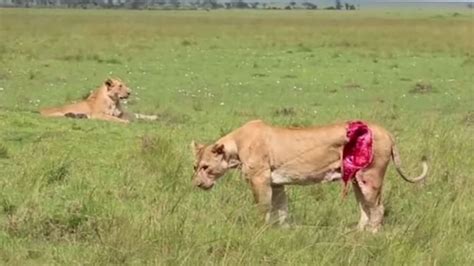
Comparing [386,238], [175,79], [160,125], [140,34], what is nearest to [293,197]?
[386,238]

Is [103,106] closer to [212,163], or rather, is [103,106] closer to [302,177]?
[212,163]

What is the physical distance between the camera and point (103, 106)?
1549 centimetres

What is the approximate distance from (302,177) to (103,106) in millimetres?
8196

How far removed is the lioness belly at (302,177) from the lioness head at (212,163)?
0.35 m

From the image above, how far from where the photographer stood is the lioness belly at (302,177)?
777 cm

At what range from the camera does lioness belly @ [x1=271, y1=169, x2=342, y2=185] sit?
7.77 metres

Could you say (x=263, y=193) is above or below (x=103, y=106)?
above

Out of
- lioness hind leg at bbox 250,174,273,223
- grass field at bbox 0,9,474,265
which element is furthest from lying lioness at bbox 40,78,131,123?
lioness hind leg at bbox 250,174,273,223

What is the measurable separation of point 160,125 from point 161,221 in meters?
7.58

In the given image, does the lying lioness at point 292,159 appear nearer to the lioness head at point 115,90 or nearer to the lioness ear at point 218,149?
the lioness ear at point 218,149

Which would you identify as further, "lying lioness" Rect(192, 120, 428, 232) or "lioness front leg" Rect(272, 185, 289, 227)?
"lying lioness" Rect(192, 120, 428, 232)

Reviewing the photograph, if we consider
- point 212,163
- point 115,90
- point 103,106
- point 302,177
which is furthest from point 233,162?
point 115,90

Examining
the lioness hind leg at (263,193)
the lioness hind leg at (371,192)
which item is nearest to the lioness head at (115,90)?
the lioness hind leg at (263,193)

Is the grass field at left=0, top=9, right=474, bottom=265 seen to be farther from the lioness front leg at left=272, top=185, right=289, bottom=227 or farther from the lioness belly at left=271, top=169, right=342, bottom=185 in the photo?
the lioness belly at left=271, top=169, right=342, bottom=185
